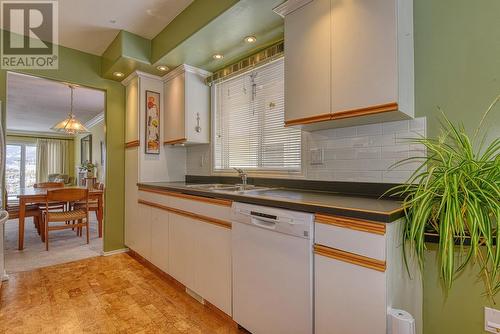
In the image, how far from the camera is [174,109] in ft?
9.79

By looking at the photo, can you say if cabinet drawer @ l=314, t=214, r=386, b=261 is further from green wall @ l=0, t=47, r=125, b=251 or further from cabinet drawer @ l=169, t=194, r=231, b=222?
green wall @ l=0, t=47, r=125, b=251

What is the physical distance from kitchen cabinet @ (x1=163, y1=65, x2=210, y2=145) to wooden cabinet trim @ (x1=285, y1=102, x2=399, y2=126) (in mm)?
1429

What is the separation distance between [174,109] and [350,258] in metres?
2.53

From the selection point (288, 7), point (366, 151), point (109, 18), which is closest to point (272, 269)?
point (366, 151)

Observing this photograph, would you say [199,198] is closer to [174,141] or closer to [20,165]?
[174,141]

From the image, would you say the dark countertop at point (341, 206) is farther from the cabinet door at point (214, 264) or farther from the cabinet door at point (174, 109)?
the cabinet door at point (174, 109)

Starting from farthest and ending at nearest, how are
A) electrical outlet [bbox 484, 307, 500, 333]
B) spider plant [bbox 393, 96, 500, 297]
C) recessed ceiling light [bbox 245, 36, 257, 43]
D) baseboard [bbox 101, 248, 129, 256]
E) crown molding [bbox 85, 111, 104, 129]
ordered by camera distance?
crown molding [bbox 85, 111, 104, 129]
baseboard [bbox 101, 248, 129, 256]
recessed ceiling light [bbox 245, 36, 257, 43]
electrical outlet [bbox 484, 307, 500, 333]
spider plant [bbox 393, 96, 500, 297]

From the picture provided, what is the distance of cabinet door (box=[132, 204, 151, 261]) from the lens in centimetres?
277

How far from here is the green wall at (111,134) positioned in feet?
10.1

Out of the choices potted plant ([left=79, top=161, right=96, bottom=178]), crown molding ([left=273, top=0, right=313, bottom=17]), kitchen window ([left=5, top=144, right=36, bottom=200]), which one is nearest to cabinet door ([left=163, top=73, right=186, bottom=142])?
crown molding ([left=273, top=0, right=313, bottom=17])

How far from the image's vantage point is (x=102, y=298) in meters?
2.14

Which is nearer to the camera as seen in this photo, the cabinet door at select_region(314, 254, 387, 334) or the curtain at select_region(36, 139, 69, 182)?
the cabinet door at select_region(314, 254, 387, 334)

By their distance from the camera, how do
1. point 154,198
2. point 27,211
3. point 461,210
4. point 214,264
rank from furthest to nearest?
point 27,211 → point 154,198 → point 214,264 → point 461,210

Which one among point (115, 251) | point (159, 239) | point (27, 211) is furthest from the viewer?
point (27, 211)
